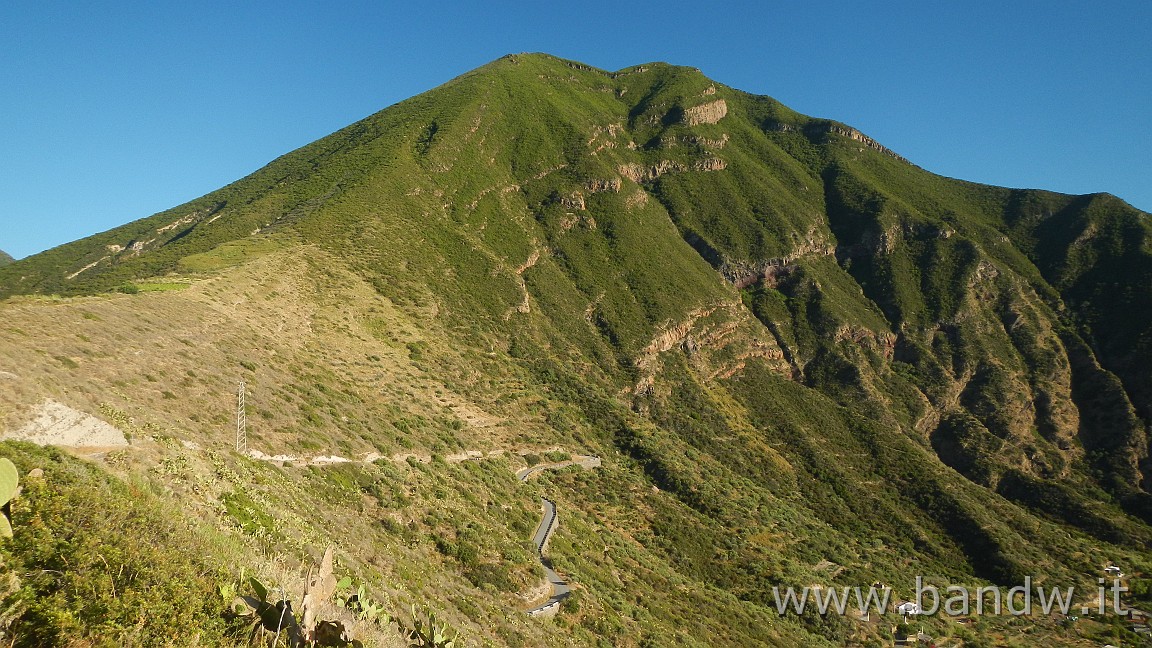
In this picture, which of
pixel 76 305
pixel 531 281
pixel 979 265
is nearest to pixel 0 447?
pixel 76 305

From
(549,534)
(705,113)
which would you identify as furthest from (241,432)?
(705,113)

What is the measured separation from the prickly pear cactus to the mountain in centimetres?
39

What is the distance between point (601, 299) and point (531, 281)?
10.7 meters

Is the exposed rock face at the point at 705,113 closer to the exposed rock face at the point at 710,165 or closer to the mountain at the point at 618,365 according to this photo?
the mountain at the point at 618,365

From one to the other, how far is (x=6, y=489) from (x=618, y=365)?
6569 centimetres

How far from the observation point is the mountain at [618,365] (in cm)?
1997

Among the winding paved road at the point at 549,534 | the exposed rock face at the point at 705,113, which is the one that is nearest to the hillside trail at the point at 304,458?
the winding paved road at the point at 549,534

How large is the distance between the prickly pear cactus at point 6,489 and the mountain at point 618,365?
388 mm

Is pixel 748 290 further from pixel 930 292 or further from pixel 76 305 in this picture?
pixel 76 305

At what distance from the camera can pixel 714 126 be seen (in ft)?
409

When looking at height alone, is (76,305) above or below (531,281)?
below

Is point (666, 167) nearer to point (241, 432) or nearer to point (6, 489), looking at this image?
point (241, 432)

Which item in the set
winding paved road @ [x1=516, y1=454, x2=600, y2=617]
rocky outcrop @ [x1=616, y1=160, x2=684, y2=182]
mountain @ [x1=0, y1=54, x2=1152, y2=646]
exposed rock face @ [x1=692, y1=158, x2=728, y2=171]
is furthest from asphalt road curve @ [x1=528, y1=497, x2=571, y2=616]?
exposed rock face @ [x1=692, y1=158, x2=728, y2=171]

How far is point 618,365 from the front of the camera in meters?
69.9
